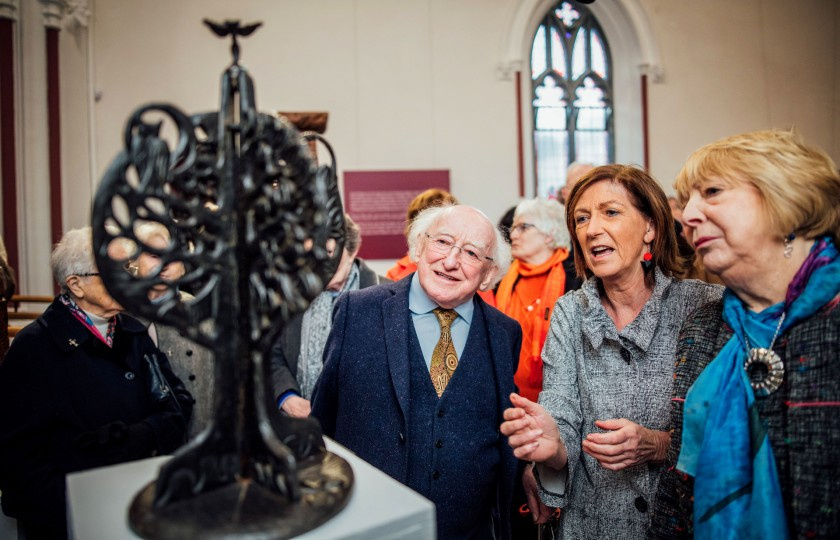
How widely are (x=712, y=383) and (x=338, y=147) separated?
242 inches

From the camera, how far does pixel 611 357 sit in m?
1.88

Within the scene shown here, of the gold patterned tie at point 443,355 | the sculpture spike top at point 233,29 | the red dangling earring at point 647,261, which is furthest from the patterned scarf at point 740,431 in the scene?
the sculpture spike top at point 233,29

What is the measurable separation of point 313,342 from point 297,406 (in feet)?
1.19

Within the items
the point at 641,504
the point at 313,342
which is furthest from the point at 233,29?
the point at 313,342

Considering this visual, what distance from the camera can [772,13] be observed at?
865cm

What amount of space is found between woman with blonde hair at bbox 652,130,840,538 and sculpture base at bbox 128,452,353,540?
0.88 metres

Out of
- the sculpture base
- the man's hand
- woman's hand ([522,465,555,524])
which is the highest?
the sculpture base

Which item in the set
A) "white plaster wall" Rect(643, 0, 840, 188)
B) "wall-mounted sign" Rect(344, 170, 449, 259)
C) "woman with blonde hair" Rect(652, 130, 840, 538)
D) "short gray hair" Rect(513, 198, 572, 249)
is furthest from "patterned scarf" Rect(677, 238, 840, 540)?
"white plaster wall" Rect(643, 0, 840, 188)

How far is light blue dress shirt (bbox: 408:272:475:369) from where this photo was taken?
6.70 ft

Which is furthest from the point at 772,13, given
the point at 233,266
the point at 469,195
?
the point at 233,266

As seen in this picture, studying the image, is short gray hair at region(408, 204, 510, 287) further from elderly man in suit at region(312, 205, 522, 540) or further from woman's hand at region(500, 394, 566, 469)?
woman's hand at region(500, 394, 566, 469)

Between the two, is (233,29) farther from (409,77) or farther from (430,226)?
(409,77)

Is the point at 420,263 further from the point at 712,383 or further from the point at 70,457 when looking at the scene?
the point at 70,457

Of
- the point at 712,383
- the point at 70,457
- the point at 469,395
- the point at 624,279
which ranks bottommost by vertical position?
the point at 70,457
